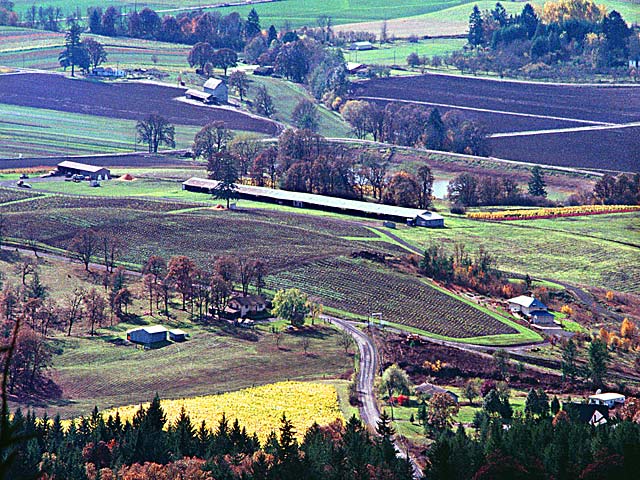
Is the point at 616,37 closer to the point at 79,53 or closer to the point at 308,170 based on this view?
the point at 79,53

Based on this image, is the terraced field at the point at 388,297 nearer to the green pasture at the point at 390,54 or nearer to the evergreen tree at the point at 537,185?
the evergreen tree at the point at 537,185

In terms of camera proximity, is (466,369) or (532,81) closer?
(466,369)

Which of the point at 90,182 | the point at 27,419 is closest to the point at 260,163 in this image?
the point at 90,182

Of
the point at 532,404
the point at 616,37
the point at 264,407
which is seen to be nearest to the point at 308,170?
the point at 264,407

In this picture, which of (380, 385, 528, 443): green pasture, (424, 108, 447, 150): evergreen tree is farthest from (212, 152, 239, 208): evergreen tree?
(380, 385, 528, 443): green pasture

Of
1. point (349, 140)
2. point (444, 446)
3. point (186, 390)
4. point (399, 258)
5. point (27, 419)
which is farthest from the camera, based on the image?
point (349, 140)

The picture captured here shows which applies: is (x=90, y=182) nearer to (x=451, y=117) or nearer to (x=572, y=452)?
(x=451, y=117)
